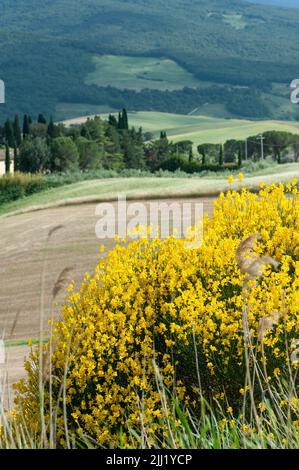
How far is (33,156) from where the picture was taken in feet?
202

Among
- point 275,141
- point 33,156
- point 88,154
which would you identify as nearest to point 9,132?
point 88,154

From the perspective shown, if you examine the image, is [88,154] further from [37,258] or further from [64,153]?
[37,258]

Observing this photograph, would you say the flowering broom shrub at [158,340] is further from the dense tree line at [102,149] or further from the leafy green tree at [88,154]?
the leafy green tree at [88,154]

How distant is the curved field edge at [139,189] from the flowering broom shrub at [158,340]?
16.0 m

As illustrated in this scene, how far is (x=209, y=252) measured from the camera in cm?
674

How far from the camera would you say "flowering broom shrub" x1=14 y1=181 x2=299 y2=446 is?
19.5 ft

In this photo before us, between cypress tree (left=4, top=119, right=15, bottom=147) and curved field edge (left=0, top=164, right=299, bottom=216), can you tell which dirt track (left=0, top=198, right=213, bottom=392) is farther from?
cypress tree (left=4, top=119, right=15, bottom=147)

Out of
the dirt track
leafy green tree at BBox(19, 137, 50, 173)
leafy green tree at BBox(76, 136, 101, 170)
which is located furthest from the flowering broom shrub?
leafy green tree at BBox(76, 136, 101, 170)

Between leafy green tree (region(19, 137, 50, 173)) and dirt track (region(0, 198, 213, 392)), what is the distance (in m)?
35.8

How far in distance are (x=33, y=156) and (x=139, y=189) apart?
35444mm

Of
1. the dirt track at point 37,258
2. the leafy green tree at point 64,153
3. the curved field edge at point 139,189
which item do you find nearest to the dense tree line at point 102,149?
the leafy green tree at point 64,153

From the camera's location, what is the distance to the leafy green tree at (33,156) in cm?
6141
